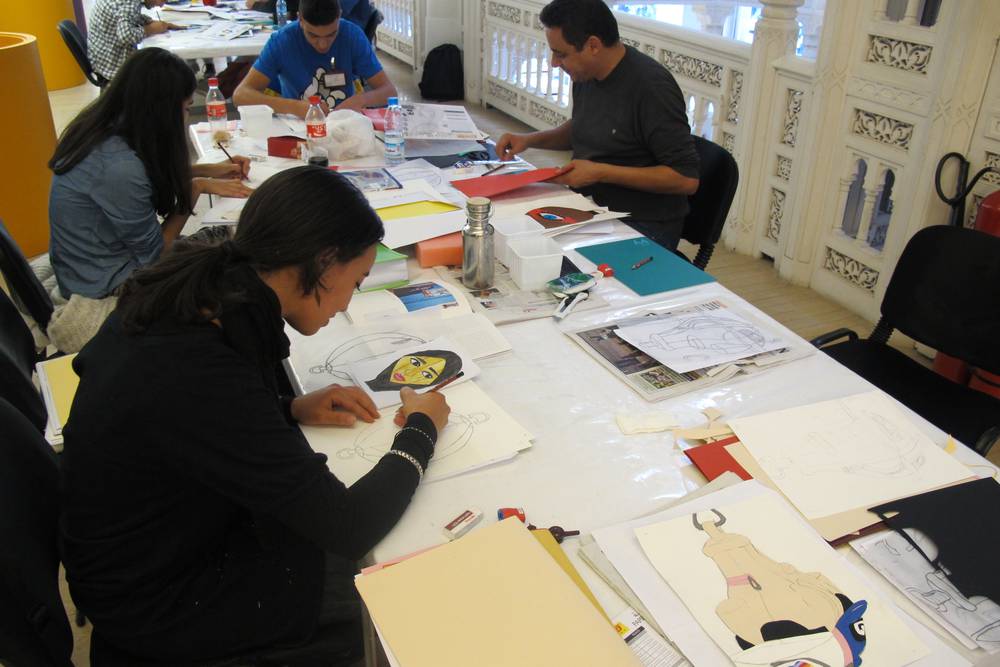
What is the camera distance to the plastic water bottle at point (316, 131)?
270 centimetres

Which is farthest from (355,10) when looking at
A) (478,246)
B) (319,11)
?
(478,246)

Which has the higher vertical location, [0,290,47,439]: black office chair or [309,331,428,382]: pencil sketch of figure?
[309,331,428,382]: pencil sketch of figure

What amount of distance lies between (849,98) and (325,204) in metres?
2.81

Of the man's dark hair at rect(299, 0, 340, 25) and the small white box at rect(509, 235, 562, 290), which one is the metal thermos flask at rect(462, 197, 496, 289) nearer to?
the small white box at rect(509, 235, 562, 290)

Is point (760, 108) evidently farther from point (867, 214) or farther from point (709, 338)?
point (709, 338)

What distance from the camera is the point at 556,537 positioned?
1.14 metres

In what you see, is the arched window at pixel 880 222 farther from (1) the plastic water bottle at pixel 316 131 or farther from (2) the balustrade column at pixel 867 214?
(1) the plastic water bottle at pixel 316 131

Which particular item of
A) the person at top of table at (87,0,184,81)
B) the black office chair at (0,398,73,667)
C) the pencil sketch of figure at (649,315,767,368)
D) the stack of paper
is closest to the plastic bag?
the stack of paper

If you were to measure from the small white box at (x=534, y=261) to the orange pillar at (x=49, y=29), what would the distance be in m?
6.09

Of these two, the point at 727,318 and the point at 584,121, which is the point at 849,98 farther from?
the point at 727,318

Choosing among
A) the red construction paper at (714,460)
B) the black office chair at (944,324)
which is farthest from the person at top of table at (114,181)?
the black office chair at (944,324)

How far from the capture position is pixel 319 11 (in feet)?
10.4

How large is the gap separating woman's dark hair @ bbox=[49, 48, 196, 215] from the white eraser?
154 cm

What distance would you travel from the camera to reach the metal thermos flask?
1.80m
